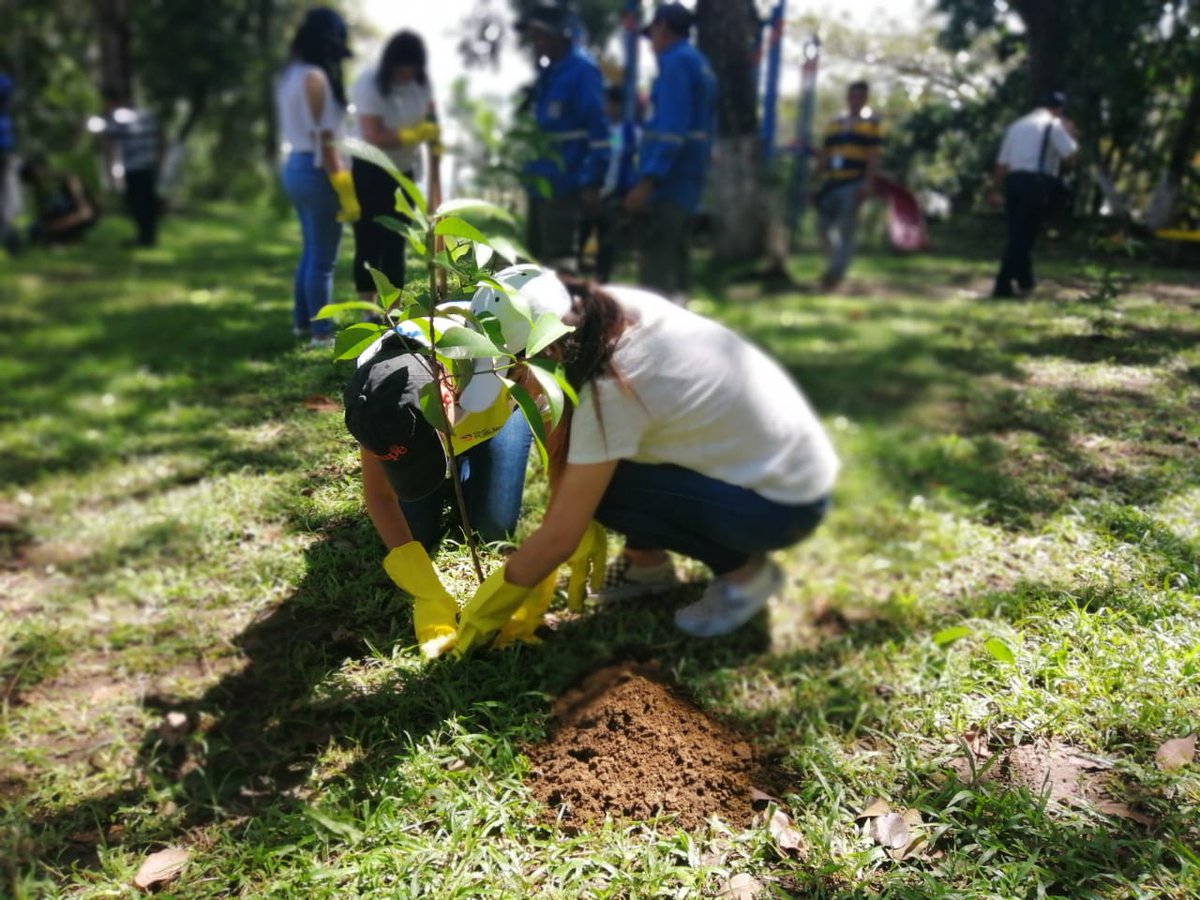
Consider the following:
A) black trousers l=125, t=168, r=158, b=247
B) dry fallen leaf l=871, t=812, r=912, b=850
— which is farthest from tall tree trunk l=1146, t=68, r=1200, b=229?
black trousers l=125, t=168, r=158, b=247

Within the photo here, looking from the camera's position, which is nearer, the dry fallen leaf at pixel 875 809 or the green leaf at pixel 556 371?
the green leaf at pixel 556 371

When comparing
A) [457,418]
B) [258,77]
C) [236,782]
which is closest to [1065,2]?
[457,418]

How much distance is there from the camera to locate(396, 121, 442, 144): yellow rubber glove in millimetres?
3613

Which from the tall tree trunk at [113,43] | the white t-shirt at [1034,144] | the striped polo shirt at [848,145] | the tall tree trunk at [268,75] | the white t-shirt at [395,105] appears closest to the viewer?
the white t-shirt at [1034,144]

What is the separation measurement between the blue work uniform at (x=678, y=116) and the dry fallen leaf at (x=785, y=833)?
12.8 ft

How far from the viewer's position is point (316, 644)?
7.46 feet

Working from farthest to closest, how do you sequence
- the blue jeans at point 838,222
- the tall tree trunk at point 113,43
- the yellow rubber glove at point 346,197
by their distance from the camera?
the tall tree trunk at point 113,43
the blue jeans at point 838,222
the yellow rubber glove at point 346,197

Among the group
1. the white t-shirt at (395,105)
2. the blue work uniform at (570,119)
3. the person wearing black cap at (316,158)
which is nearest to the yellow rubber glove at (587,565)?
the person wearing black cap at (316,158)

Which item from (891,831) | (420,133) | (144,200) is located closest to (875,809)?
(891,831)

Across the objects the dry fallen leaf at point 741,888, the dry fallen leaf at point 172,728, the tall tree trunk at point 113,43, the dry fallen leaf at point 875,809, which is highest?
the tall tree trunk at point 113,43

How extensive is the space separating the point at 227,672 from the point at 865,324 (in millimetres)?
4481

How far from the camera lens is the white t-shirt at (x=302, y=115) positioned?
285cm

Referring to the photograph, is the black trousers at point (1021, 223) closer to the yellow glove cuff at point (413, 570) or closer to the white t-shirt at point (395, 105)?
the white t-shirt at point (395, 105)

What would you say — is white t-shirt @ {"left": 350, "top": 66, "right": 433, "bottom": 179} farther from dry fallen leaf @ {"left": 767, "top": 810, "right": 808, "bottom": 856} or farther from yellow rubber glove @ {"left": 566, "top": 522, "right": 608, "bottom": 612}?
dry fallen leaf @ {"left": 767, "top": 810, "right": 808, "bottom": 856}
